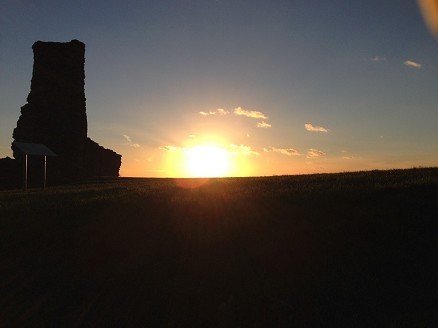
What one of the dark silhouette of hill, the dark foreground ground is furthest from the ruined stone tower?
the dark foreground ground

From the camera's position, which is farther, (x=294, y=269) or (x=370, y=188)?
(x=370, y=188)

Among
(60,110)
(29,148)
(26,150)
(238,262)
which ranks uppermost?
(60,110)

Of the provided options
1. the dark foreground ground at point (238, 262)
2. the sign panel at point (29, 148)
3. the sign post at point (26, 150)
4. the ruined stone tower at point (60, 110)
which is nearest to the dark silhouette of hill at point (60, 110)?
the ruined stone tower at point (60, 110)

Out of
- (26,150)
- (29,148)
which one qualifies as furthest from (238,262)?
(29,148)

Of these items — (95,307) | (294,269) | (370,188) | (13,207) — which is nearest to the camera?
(95,307)

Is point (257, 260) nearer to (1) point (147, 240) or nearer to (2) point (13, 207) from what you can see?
(1) point (147, 240)

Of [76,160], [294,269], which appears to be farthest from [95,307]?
[76,160]

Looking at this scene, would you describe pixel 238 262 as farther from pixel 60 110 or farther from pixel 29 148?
pixel 60 110

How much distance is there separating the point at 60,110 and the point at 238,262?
5469 centimetres

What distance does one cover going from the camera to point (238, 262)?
11484 millimetres

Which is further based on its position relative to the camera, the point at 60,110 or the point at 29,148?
the point at 60,110

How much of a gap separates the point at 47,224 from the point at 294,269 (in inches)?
402

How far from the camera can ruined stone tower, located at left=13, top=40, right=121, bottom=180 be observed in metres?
58.5

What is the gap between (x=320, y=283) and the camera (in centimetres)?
1012
